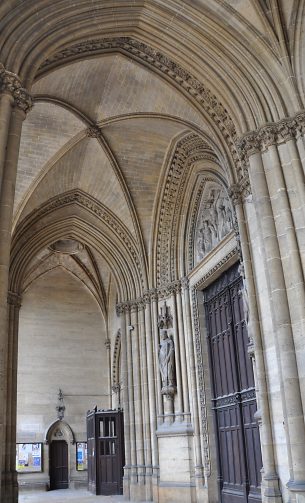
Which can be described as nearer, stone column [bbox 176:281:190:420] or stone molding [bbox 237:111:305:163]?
stone molding [bbox 237:111:305:163]

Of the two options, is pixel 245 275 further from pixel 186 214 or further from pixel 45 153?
pixel 45 153

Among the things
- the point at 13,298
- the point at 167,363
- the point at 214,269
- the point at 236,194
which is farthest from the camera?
the point at 13,298

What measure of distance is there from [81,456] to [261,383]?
14.8 meters

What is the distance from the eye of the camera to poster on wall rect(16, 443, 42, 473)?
20.2m

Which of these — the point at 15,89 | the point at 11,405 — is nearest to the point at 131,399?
the point at 11,405

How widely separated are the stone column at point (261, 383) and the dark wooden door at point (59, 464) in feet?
47.0

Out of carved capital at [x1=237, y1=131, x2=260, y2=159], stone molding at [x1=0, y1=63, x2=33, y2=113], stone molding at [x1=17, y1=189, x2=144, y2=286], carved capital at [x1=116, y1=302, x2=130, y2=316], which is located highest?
stone molding at [x1=17, y1=189, x2=144, y2=286]

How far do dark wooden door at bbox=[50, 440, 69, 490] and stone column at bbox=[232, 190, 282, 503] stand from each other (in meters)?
14.3

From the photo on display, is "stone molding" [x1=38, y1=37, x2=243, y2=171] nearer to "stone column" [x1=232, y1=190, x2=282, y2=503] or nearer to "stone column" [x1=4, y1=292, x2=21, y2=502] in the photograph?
"stone column" [x1=232, y1=190, x2=282, y2=503]

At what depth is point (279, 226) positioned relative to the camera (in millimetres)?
8383

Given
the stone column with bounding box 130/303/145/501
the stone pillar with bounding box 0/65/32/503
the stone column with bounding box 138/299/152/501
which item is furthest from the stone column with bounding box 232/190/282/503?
the stone column with bounding box 130/303/145/501

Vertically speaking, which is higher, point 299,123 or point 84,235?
point 84,235

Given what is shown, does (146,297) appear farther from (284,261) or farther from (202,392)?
(284,261)

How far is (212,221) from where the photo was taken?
44.5ft
